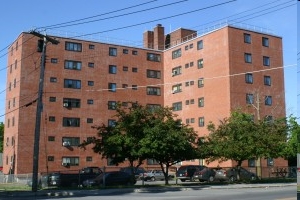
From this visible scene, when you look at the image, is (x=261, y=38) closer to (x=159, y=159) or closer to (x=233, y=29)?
(x=233, y=29)

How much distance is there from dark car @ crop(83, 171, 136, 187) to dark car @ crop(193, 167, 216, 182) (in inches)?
269

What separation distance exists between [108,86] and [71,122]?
785cm

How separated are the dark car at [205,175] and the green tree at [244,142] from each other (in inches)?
50.1

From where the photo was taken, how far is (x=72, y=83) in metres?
62.9

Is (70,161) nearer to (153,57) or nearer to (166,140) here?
(153,57)

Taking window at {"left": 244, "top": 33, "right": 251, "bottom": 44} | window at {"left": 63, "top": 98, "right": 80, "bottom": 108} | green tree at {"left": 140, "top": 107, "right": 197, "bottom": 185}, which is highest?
window at {"left": 244, "top": 33, "right": 251, "bottom": 44}

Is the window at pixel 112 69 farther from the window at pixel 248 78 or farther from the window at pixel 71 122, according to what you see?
the window at pixel 248 78

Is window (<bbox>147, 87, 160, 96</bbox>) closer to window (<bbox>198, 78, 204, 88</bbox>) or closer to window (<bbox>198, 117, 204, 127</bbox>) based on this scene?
window (<bbox>198, 78, 204, 88</bbox>)

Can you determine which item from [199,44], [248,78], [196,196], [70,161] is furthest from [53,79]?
[196,196]

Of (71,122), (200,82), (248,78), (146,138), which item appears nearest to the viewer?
(146,138)

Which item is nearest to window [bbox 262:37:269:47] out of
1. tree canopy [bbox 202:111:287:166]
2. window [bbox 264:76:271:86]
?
A: window [bbox 264:76:271:86]

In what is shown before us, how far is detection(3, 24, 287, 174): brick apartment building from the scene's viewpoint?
58969mm

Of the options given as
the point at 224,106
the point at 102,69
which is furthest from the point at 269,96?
the point at 102,69

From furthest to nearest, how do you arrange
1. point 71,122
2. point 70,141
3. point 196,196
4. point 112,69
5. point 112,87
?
1. point 112,69
2. point 112,87
3. point 71,122
4. point 70,141
5. point 196,196
